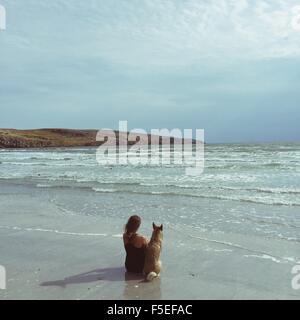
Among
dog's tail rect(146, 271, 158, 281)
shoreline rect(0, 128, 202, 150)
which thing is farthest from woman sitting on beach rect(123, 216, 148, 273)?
shoreline rect(0, 128, 202, 150)

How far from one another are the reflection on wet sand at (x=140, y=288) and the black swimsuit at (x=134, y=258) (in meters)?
0.10

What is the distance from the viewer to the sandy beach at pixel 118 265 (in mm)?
5477

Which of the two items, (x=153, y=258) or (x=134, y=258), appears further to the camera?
(x=134, y=258)

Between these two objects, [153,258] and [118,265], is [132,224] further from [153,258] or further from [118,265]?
[118,265]

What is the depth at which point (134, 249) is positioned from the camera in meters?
6.28

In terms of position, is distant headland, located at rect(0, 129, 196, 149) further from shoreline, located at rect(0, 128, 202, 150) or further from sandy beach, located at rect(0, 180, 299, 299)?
sandy beach, located at rect(0, 180, 299, 299)

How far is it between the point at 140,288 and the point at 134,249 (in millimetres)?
730

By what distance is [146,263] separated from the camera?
19.9ft

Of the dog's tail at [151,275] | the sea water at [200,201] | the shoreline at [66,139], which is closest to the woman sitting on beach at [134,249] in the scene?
the dog's tail at [151,275]

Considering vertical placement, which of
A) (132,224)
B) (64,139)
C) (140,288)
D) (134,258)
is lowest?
(140,288)

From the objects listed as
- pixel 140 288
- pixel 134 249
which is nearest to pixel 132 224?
pixel 134 249

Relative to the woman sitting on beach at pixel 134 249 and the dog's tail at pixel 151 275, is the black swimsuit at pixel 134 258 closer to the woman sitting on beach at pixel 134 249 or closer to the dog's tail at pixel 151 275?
the woman sitting on beach at pixel 134 249
